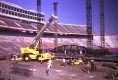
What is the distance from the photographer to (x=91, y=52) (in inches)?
1786

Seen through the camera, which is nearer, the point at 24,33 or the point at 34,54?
the point at 34,54

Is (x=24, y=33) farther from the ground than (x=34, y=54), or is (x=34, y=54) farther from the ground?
(x=24, y=33)

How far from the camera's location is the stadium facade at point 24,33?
5652 centimetres

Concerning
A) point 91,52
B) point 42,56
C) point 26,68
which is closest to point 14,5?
point 91,52

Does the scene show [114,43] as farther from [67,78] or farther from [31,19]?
[67,78]

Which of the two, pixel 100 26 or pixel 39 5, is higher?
pixel 39 5

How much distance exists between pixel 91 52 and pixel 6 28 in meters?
27.0

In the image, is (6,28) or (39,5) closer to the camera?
(39,5)

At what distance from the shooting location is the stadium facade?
56.5m

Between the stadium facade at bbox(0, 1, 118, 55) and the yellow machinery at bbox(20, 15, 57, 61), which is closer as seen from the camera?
the yellow machinery at bbox(20, 15, 57, 61)

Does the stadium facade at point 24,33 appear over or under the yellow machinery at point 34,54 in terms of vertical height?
over

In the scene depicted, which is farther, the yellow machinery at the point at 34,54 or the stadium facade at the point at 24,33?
the stadium facade at the point at 24,33

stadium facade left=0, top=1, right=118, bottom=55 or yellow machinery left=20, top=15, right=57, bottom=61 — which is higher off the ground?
stadium facade left=0, top=1, right=118, bottom=55

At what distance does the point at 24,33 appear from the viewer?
66625 millimetres
